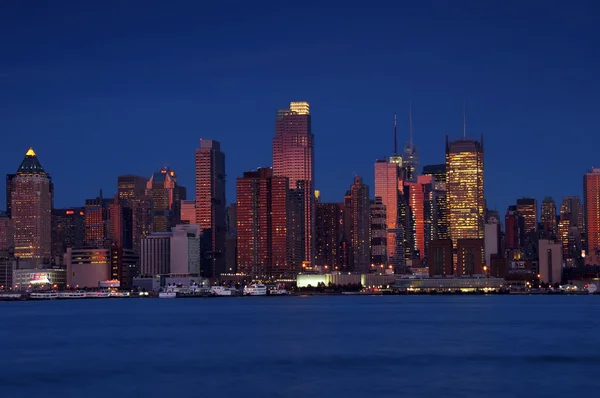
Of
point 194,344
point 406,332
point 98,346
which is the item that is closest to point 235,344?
point 194,344

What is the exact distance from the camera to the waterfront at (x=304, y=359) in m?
67.3

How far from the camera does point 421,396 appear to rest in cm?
6347

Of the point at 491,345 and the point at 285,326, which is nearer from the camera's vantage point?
the point at 491,345

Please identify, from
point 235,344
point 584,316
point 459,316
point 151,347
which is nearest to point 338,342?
point 235,344

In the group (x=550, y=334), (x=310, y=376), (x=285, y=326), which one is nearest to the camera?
(x=310, y=376)

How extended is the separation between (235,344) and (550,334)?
34325 mm

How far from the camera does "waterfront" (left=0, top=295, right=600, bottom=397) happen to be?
67312mm

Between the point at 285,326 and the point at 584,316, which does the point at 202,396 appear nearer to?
the point at 285,326

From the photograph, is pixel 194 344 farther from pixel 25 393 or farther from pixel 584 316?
pixel 584 316

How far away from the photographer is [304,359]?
83.4m

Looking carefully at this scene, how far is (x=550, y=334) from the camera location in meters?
110

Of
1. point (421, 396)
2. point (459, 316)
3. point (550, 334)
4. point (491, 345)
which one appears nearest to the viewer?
point (421, 396)

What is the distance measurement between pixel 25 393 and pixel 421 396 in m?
24.7

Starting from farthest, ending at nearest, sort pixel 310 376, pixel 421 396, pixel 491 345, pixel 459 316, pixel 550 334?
1. pixel 459 316
2. pixel 550 334
3. pixel 491 345
4. pixel 310 376
5. pixel 421 396
